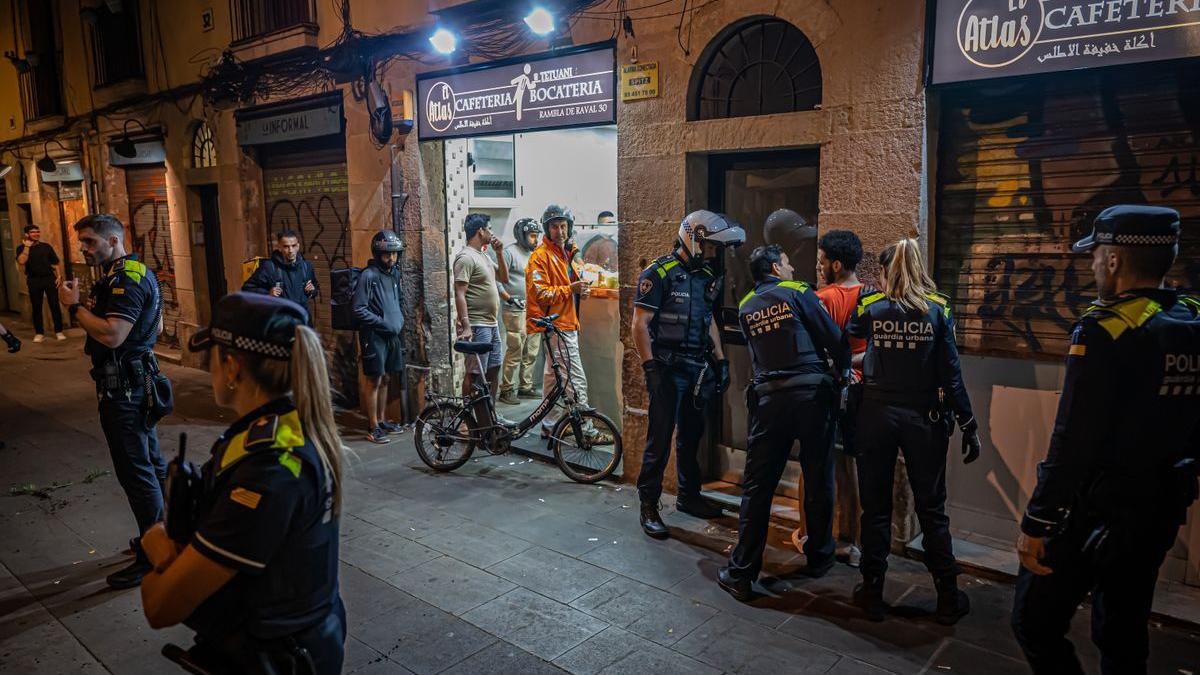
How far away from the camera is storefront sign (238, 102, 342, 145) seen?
9172 millimetres

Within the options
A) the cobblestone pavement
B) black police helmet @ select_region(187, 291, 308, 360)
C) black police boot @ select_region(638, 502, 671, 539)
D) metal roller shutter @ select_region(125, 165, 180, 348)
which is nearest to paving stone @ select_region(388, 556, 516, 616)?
the cobblestone pavement

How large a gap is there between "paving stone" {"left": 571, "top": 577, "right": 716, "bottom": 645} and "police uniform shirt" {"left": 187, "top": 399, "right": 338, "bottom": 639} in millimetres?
2463

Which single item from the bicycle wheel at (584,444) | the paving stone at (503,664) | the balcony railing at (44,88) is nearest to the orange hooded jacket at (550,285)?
the bicycle wheel at (584,444)

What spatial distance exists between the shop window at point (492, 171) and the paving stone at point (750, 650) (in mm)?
6142

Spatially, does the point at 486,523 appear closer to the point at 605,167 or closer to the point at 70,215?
the point at 605,167

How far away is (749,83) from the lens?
5.94 meters

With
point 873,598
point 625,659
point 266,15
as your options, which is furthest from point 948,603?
point 266,15

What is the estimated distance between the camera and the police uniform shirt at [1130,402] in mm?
2934

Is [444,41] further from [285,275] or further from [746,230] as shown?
[746,230]

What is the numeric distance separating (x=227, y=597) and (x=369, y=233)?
285 inches

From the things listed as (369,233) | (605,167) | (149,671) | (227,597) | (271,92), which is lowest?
(149,671)

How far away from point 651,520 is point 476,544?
127 centimetres

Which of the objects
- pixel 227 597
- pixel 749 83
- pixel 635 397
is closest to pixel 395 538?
pixel 635 397

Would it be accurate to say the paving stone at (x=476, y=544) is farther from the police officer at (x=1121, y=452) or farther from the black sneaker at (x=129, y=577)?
the police officer at (x=1121, y=452)
